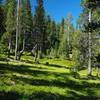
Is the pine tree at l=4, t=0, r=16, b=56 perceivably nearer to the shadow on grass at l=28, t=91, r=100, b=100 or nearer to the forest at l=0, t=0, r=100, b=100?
the forest at l=0, t=0, r=100, b=100

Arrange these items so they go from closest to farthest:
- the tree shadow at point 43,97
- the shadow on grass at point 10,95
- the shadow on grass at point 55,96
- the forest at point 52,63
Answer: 1. the shadow on grass at point 10,95
2. the tree shadow at point 43,97
3. the shadow on grass at point 55,96
4. the forest at point 52,63

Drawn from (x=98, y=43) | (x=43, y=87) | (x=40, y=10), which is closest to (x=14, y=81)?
(x=43, y=87)

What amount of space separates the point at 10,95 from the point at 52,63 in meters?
53.9

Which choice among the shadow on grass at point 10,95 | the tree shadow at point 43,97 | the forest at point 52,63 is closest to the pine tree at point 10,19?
the forest at point 52,63

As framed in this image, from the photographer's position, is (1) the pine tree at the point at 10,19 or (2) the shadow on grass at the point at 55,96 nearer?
(2) the shadow on grass at the point at 55,96

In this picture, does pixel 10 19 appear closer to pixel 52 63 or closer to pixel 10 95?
pixel 52 63

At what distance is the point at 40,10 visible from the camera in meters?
80.4

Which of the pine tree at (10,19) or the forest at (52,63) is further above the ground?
the pine tree at (10,19)

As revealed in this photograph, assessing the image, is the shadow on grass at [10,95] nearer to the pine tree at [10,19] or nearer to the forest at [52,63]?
the forest at [52,63]

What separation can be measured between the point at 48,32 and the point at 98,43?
82774 millimetres

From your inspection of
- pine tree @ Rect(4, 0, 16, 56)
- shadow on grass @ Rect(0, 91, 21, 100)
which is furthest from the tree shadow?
pine tree @ Rect(4, 0, 16, 56)

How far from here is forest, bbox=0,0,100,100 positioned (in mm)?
21656

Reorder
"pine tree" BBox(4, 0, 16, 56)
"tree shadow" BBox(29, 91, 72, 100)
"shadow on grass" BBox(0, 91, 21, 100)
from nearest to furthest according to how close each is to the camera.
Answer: "shadow on grass" BBox(0, 91, 21, 100) < "tree shadow" BBox(29, 91, 72, 100) < "pine tree" BBox(4, 0, 16, 56)

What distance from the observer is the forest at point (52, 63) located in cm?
2166
